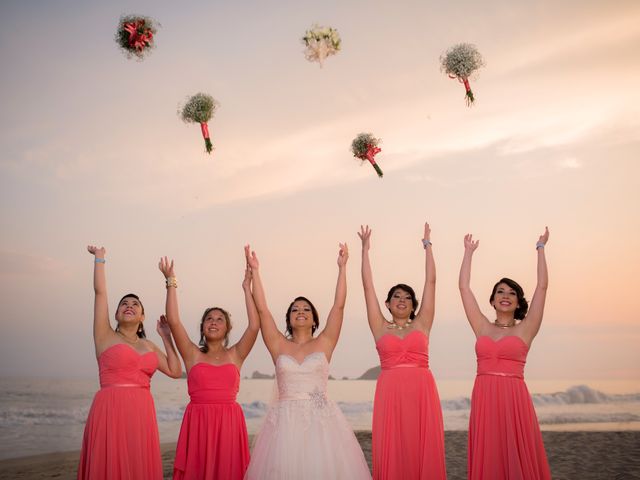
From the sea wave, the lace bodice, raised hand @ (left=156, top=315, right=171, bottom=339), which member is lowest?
the sea wave

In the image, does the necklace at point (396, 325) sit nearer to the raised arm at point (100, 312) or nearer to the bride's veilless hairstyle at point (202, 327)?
the bride's veilless hairstyle at point (202, 327)

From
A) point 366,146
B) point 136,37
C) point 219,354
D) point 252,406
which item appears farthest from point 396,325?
point 252,406

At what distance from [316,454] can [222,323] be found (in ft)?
6.43

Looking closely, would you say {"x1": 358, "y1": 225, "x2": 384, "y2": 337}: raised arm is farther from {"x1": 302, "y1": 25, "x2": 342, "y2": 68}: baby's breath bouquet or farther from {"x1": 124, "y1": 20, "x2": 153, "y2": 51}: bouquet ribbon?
{"x1": 124, "y1": 20, "x2": 153, "y2": 51}: bouquet ribbon

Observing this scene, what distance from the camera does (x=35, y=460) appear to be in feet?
53.9

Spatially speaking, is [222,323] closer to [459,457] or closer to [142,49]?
[142,49]

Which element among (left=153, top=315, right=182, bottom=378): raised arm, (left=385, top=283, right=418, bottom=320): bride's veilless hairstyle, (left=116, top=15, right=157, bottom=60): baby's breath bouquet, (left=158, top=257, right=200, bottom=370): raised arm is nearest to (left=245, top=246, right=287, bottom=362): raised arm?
(left=158, top=257, right=200, bottom=370): raised arm

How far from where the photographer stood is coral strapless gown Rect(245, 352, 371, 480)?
7.65 m

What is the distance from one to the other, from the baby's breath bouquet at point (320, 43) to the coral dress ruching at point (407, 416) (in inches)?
141

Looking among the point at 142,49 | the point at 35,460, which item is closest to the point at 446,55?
the point at 142,49

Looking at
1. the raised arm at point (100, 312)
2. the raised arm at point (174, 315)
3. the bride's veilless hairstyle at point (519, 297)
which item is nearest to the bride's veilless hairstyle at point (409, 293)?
the bride's veilless hairstyle at point (519, 297)

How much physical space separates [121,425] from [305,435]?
191 cm

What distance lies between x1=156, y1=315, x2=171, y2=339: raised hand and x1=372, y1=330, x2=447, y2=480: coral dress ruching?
2.46 meters

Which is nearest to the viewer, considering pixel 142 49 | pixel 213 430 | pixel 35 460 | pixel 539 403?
pixel 213 430
